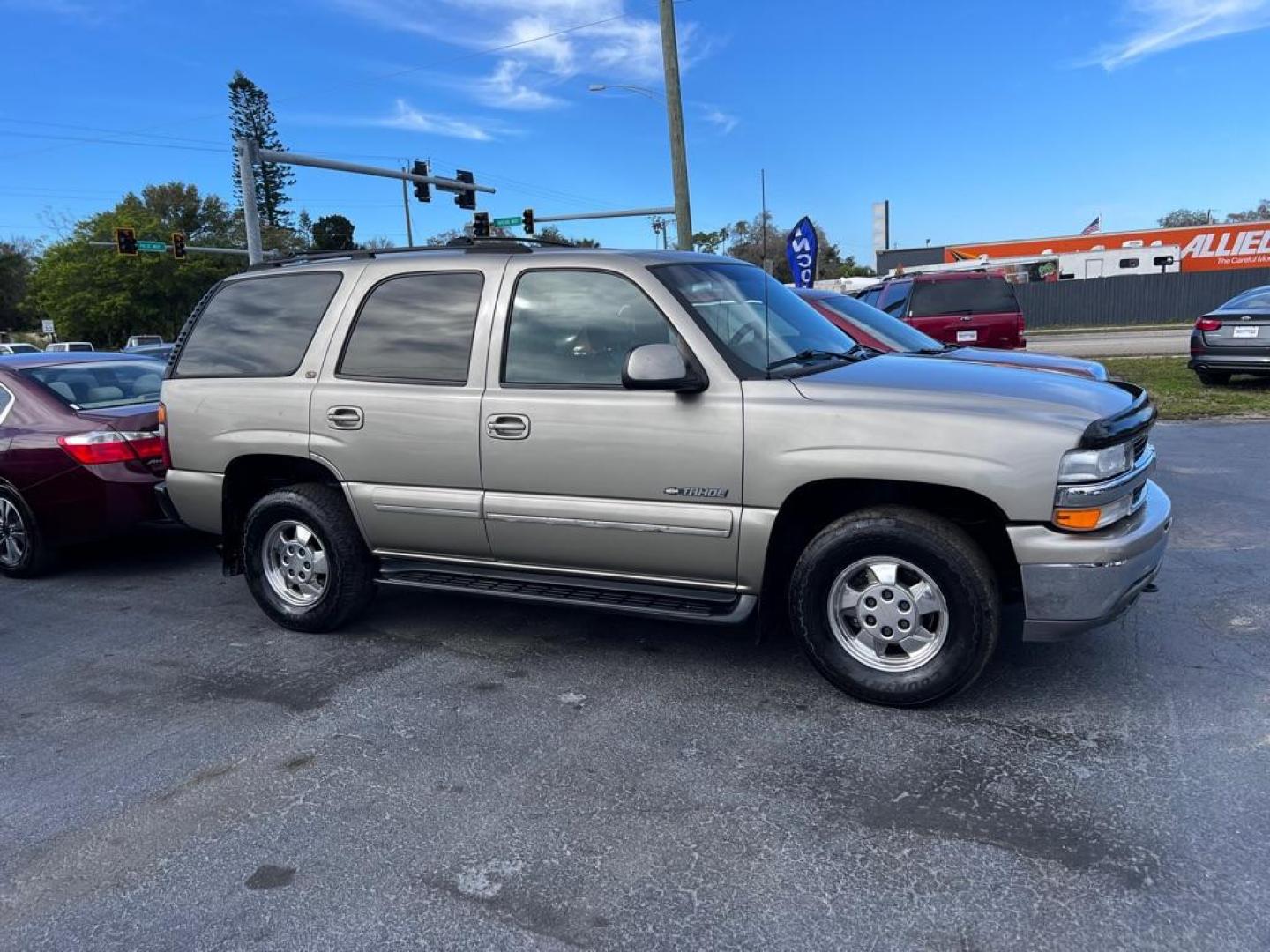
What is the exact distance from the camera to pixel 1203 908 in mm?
2512

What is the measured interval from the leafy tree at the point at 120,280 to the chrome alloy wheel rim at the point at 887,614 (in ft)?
198

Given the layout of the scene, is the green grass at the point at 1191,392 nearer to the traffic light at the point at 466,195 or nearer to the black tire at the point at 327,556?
the black tire at the point at 327,556

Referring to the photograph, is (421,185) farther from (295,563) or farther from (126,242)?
(295,563)

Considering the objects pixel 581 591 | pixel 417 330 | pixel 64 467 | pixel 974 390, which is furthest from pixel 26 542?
pixel 974 390

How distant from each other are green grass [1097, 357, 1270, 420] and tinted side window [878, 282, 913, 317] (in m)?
3.52

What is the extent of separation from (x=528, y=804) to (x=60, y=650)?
326cm

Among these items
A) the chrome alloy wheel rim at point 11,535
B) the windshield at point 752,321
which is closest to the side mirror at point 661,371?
the windshield at point 752,321

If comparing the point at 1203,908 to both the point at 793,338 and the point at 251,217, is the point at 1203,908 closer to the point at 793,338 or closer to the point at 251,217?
the point at 793,338

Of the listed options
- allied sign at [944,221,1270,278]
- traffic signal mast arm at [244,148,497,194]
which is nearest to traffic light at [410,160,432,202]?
traffic signal mast arm at [244,148,497,194]

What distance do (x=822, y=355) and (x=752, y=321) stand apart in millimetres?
370

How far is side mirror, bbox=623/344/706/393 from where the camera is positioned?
377cm

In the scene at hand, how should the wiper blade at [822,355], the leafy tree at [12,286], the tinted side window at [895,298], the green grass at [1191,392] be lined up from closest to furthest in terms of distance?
the wiper blade at [822,355] → the green grass at [1191,392] → the tinted side window at [895,298] → the leafy tree at [12,286]

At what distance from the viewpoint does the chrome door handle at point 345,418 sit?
460 centimetres

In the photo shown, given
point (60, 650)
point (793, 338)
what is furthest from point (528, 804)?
point (60, 650)
